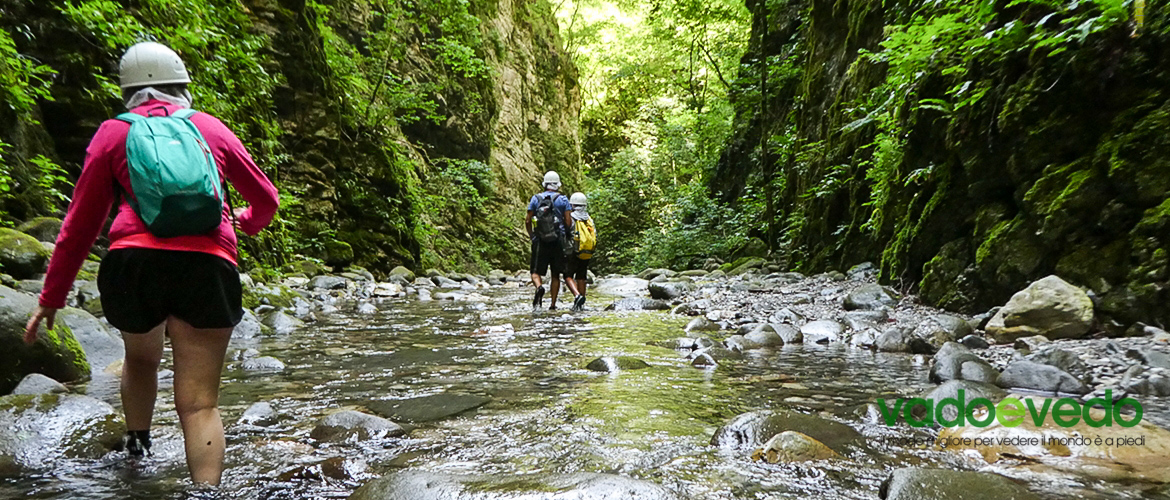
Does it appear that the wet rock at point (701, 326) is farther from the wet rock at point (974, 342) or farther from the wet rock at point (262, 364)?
the wet rock at point (262, 364)

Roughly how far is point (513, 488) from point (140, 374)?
129cm

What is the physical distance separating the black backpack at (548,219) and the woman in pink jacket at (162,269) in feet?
20.5

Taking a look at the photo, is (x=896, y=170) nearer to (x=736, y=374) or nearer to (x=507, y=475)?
(x=736, y=374)

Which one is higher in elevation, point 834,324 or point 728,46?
point 728,46

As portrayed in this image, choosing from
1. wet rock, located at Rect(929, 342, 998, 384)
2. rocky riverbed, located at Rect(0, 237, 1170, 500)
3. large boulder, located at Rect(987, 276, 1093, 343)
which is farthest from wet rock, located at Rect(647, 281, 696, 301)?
wet rock, located at Rect(929, 342, 998, 384)

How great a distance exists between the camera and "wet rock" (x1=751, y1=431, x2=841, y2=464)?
2.18 meters

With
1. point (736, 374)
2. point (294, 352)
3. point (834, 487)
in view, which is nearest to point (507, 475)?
point (834, 487)

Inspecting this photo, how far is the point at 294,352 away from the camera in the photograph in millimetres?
4688

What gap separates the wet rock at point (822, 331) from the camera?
514 centimetres

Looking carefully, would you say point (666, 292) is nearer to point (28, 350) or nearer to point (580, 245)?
point (580, 245)

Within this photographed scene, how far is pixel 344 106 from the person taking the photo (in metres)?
13.8

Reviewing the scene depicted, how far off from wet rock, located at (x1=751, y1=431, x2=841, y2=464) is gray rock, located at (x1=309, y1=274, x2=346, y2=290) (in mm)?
8865

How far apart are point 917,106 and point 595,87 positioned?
3399cm

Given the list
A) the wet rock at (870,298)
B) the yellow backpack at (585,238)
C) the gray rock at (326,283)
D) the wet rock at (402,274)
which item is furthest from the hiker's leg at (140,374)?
the wet rock at (402,274)
